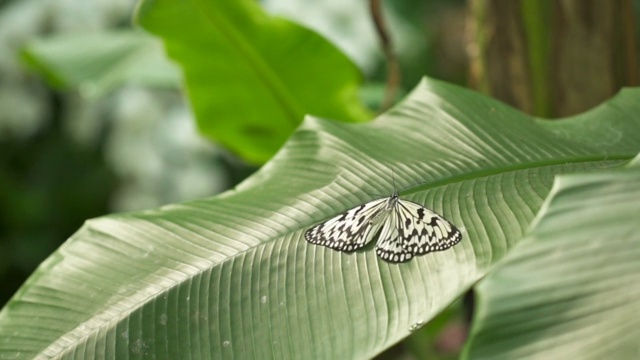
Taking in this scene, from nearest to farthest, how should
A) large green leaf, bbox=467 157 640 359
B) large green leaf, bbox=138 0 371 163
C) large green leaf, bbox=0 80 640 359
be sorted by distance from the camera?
1. large green leaf, bbox=467 157 640 359
2. large green leaf, bbox=0 80 640 359
3. large green leaf, bbox=138 0 371 163

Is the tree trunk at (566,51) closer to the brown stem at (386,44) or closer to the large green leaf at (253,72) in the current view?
the brown stem at (386,44)

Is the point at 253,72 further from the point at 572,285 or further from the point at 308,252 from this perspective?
the point at 572,285

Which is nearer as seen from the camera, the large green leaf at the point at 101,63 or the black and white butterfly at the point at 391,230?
A: the black and white butterfly at the point at 391,230

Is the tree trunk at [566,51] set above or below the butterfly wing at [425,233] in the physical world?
above

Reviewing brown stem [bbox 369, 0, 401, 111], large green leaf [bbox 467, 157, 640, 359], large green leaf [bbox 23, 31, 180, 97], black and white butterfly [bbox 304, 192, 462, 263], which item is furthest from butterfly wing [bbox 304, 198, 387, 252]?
large green leaf [bbox 23, 31, 180, 97]

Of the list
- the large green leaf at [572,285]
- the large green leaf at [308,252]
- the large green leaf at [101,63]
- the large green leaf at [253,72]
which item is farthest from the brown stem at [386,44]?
the large green leaf at [572,285]

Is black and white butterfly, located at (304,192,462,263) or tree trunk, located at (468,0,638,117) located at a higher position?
tree trunk, located at (468,0,638,117)

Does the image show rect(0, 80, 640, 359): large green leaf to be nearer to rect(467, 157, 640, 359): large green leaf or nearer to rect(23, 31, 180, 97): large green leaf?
rect(467, 157, 640, 359): large green leaf

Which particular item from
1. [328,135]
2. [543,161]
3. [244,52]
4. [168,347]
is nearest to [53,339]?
[168,347]
